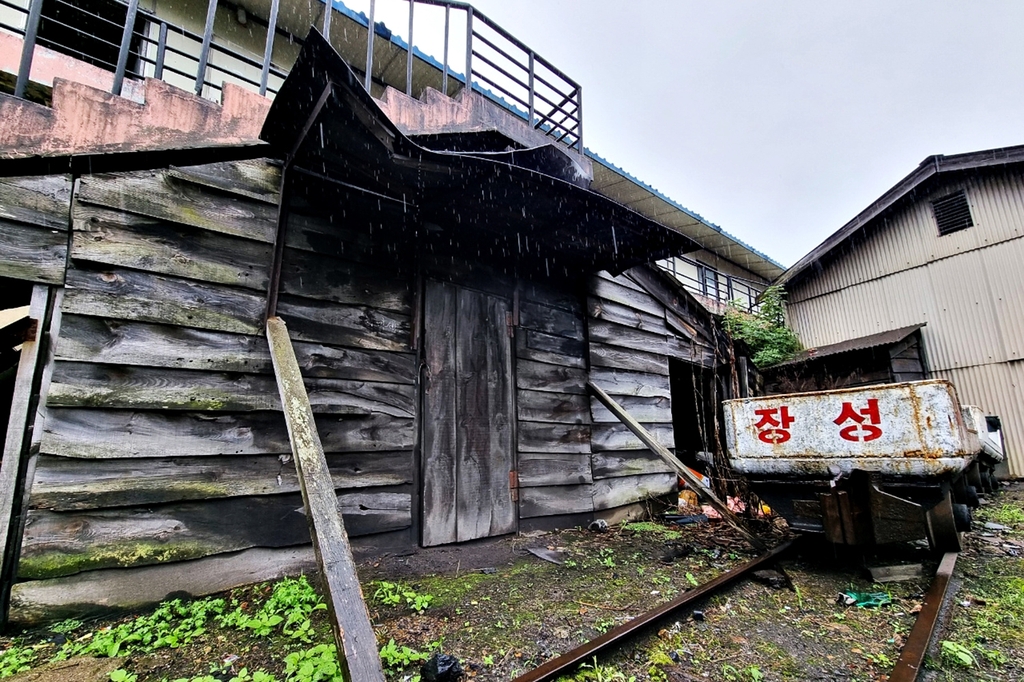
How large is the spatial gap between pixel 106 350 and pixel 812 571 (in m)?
5.34

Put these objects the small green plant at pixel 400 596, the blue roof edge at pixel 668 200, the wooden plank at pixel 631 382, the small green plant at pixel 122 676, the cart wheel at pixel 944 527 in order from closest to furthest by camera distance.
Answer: the small green plant at pixel 122 676 < the small green plant at pixel 400 596 < the cart wheel at pixel 944 527 < the wooden plank at pixel 631 382 < the blue roof edge at pixel 668 200

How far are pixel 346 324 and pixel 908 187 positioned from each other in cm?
1489

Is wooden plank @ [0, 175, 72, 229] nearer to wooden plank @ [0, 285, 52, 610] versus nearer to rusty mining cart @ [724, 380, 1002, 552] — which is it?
wooden plank @ [0, 285, 52, 610]

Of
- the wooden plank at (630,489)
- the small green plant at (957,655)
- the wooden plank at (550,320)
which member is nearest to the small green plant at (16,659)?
the wooden plank at (550,320)

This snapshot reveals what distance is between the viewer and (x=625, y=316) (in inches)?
242

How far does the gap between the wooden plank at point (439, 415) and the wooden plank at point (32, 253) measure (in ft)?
7.97

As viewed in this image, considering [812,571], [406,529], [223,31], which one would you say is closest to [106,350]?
[406,529]

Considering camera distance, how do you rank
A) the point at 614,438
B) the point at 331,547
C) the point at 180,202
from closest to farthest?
the point at 331,547
the point at 180,202
the point at 614,438

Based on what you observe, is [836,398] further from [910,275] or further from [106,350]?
[910,275]

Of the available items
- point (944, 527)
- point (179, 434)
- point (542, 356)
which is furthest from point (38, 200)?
point (944, 527)

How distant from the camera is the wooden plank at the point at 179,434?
259 centimetres

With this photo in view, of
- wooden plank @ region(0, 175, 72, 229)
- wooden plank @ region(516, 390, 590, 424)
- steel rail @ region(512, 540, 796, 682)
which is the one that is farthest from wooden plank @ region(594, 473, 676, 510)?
wooden plank @ region(0, 175, 72, 229)

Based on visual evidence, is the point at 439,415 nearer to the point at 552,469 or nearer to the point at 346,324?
the point at 346,324

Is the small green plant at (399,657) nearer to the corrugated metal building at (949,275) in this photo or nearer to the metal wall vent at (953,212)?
the corrugated metal building at (949,275)
